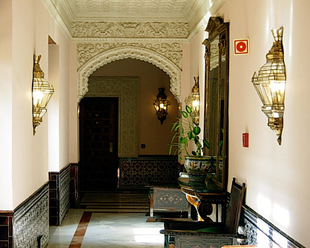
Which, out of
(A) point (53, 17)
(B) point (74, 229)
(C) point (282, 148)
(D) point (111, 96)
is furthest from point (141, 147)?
(C) point (282, 148)

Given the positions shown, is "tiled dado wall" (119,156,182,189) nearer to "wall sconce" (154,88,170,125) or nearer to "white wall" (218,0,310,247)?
"wall sconce" (154,88,170,125)

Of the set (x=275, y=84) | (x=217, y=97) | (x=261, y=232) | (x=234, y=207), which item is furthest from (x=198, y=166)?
(x=275, y=84)

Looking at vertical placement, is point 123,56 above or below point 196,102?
above

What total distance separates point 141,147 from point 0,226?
7217mm

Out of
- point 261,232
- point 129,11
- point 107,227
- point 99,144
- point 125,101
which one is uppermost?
point 129,11

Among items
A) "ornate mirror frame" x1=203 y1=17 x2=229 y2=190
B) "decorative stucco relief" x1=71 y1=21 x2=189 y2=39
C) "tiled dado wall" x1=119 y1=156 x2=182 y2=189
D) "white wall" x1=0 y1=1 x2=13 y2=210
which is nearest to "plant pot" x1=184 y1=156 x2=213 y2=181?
"ornate mirror frame" x1=203 y1=17 x2=229 y2=190

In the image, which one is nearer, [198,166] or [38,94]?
[38,94]

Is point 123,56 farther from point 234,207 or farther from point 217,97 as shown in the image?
point 234,207

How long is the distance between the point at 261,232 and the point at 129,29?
567cm

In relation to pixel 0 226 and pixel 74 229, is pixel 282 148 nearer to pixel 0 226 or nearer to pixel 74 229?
pixel 0 226

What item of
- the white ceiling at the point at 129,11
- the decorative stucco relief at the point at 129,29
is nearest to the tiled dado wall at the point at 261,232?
the white ceiling at the point at 129,11

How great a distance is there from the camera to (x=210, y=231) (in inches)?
175

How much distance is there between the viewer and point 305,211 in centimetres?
276

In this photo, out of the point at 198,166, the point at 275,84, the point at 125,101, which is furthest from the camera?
the point at 125,101
